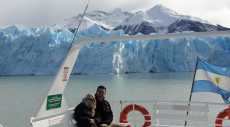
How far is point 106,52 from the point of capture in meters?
62.8

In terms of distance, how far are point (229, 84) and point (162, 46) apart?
55.8 m

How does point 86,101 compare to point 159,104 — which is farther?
point 159,104

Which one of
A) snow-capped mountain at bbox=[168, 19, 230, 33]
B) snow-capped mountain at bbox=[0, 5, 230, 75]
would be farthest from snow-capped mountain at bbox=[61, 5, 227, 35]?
snow-capped mountain at bbox=[0, 5, 230, 75]

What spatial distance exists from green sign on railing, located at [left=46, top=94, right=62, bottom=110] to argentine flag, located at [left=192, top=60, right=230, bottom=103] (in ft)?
8.65

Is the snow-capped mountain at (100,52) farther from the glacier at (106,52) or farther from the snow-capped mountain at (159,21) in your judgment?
the snow-capped mountain at (159,21)

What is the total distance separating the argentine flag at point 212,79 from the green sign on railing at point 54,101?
264 cm

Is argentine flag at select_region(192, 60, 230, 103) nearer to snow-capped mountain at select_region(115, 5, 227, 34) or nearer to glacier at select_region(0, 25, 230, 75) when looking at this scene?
glacier at select_region(0, 25, 230, 75)

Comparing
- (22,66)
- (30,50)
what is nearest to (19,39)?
(30,50)

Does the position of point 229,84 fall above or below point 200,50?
below

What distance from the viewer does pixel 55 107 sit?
229 inches

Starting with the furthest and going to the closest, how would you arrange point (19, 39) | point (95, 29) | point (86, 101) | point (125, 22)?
point (125, 22) → point (19, 39) → point (95, 29) → point (86, 101)

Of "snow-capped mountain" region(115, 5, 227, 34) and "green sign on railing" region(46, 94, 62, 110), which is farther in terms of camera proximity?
"snow-capped mountain" region(115, 5, 227, 34)

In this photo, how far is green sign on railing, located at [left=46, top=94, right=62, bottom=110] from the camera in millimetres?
5672

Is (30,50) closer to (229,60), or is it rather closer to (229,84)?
(229,60)
